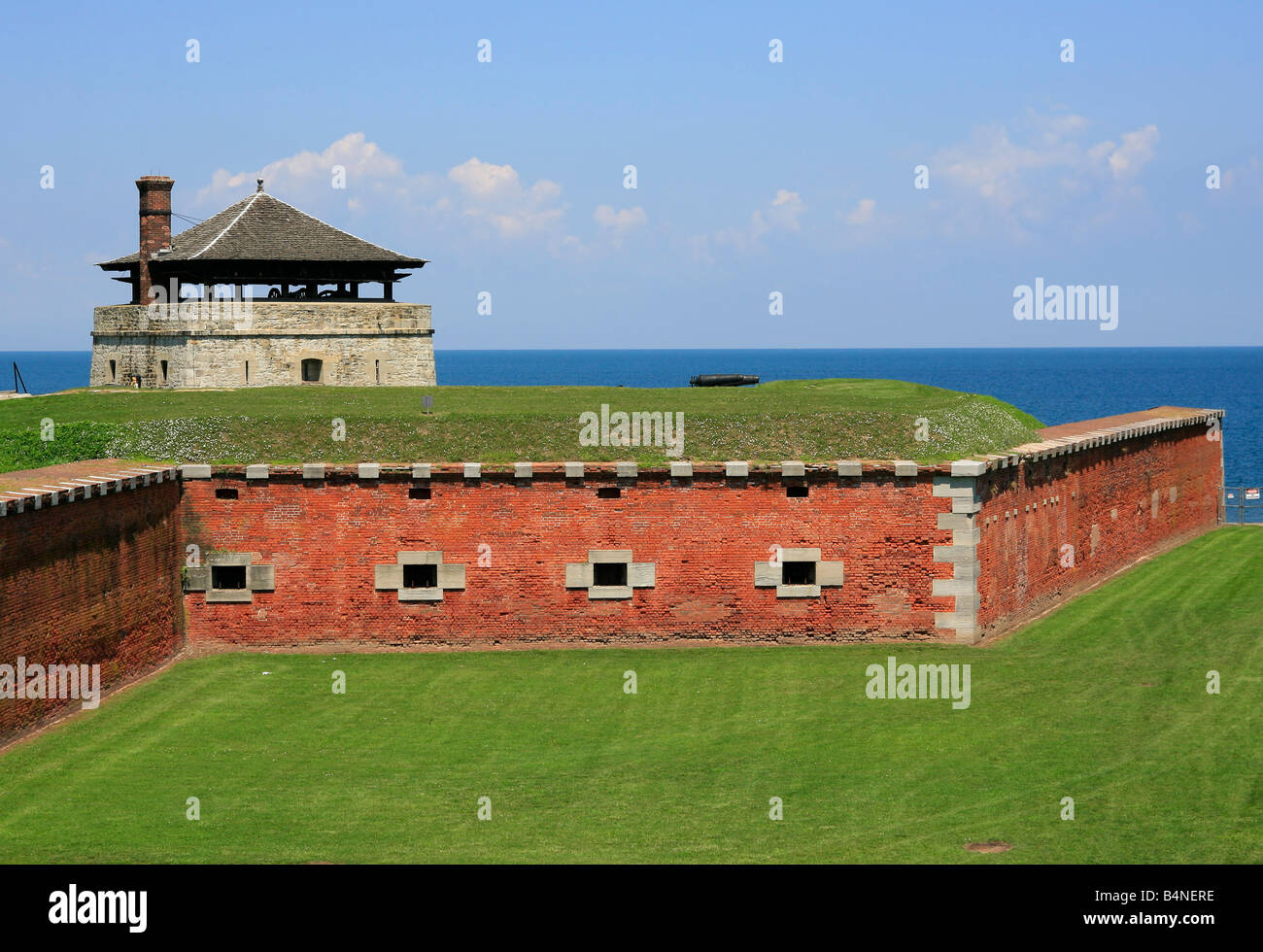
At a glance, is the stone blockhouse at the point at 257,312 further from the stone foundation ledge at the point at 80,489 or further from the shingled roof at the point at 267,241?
the stone foundation ledge at the point at 80,489

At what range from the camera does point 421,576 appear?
29.2 meters

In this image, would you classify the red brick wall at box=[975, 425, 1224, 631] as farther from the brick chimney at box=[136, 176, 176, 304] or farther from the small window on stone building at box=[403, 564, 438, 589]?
the brick chimney at box=[136, 176, 176, 304]

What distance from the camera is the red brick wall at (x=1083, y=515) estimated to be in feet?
101

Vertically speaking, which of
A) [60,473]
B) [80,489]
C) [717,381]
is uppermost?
[717,381]

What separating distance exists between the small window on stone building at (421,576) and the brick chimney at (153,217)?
2217 cm

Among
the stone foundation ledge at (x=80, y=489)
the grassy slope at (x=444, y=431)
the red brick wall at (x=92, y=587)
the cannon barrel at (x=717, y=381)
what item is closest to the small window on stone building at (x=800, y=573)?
the grassy slope at (x=444, y=431)

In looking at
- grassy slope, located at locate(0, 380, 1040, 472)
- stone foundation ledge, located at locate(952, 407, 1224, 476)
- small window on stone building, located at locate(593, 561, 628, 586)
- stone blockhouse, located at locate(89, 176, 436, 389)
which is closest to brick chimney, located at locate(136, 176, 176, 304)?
stone blockhouse, located at locate(89, 176, 436, 389)

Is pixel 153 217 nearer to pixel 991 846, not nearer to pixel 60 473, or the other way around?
pixel 60 473

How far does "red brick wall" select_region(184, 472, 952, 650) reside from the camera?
2884cm

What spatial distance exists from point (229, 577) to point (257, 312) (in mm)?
16156

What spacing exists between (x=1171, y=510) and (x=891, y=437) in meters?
19.6

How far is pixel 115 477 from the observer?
1011 inches

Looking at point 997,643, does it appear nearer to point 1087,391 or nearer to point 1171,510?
point 1171,510

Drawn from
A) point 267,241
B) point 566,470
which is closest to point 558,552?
point 566,470
